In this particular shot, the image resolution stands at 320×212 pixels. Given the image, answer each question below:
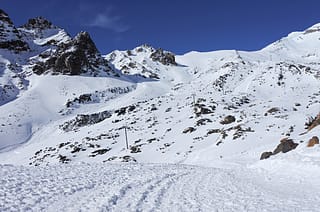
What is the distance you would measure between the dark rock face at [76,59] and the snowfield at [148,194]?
8869 cm

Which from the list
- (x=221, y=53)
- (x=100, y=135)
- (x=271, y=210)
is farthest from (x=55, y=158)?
(x=221, y=53)

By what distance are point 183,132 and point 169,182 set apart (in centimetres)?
3100

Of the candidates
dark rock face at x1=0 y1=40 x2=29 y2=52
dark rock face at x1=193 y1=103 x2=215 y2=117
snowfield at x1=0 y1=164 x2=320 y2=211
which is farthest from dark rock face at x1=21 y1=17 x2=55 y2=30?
snowfield at x1=0 y1=164 x2=320 y2=211

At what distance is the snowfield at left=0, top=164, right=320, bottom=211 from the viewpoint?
7.52 metres

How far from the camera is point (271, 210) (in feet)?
23.4

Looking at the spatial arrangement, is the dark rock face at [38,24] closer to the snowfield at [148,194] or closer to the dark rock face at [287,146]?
the dark rock face at [287,146]

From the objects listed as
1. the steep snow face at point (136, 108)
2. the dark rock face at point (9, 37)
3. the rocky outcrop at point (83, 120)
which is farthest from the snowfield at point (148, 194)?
the dark rock face at point (9, 37)

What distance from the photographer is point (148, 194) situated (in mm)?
8984

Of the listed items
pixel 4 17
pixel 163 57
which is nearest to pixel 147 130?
pixel 4 17

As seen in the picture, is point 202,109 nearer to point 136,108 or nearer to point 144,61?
point 136,108

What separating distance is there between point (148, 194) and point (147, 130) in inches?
1583

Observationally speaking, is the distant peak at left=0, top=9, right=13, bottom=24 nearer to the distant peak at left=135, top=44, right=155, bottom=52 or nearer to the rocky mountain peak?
the rocky mountain peak

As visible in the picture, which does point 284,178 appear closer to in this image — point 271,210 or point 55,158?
point 271,210

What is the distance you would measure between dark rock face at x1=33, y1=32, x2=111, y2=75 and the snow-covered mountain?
1.39 feet
